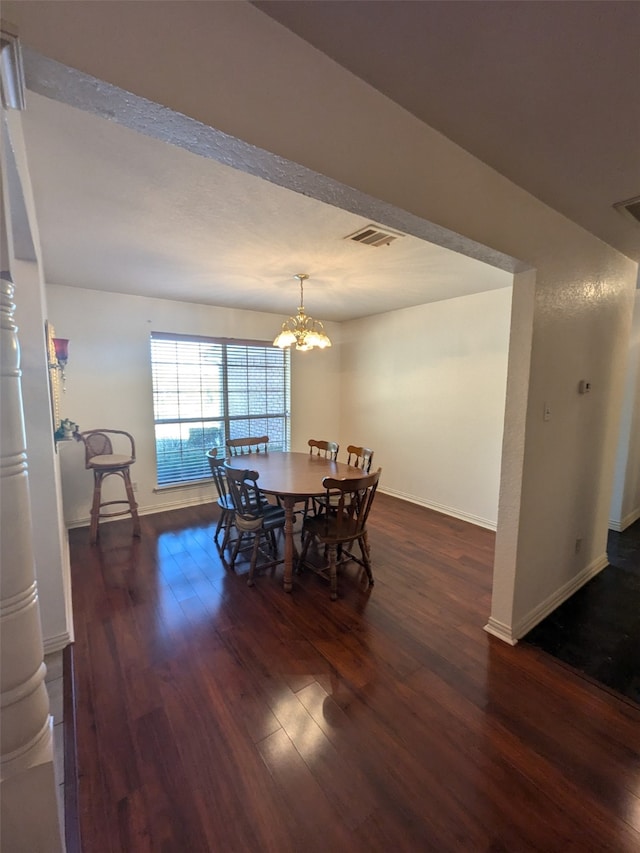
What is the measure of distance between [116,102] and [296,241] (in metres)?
1.65

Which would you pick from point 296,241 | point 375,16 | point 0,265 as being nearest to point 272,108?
point 375,16

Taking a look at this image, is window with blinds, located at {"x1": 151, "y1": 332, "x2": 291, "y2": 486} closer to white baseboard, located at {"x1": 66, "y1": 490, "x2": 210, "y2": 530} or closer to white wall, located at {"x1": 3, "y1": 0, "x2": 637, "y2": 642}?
white baseboard, located at {"x1": 66, "y1": 490, "x2": 210, "y2": 530}

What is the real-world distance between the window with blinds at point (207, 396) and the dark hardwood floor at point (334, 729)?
197cm

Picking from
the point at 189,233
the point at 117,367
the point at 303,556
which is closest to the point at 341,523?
the point at 303,556

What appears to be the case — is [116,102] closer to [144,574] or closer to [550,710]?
[550,710]

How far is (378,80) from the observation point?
1147mm

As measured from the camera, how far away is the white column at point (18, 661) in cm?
67

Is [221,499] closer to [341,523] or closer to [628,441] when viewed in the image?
[341,523]

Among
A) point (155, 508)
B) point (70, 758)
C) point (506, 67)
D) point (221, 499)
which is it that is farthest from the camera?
point (155, 508)

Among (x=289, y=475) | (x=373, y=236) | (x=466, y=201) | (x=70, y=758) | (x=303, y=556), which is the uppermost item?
(x=373, y=236)

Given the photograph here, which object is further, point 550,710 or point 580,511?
point 580,511

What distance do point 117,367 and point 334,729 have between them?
12.3 feet

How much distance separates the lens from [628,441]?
383 centimetres

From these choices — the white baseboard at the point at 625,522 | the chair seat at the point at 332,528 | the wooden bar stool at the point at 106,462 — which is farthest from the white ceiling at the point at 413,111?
the white baseboard at the point at 625,522
